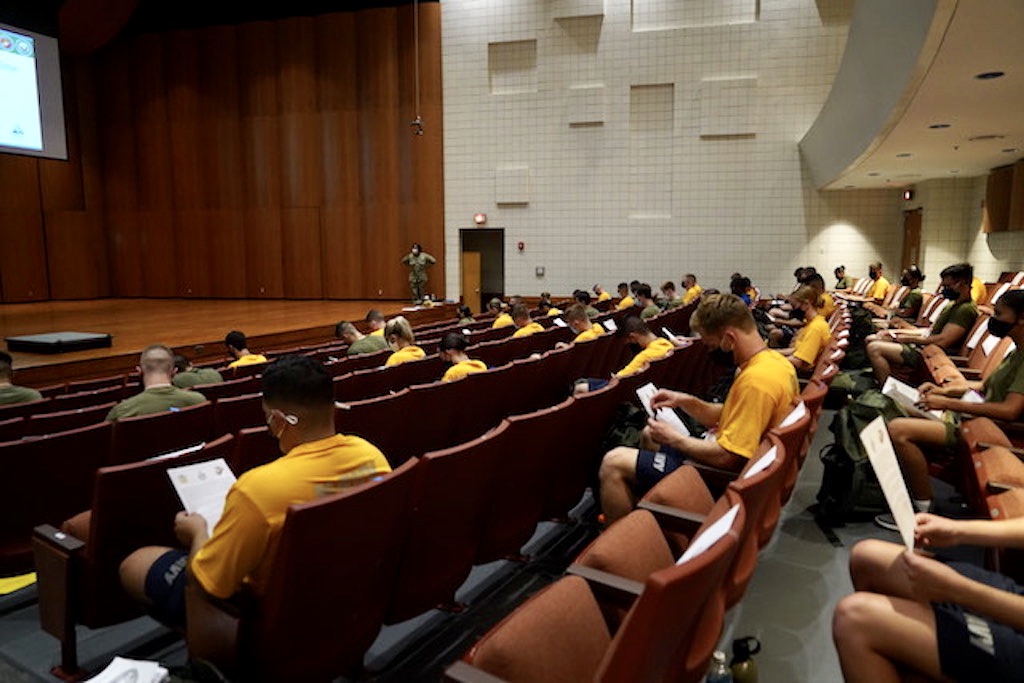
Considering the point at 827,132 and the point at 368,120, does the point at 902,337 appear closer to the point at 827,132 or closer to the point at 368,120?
the point at 827,132

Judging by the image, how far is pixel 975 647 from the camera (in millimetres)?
1357

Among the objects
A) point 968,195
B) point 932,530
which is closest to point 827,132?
point 968,195

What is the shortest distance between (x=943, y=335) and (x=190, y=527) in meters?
5.59

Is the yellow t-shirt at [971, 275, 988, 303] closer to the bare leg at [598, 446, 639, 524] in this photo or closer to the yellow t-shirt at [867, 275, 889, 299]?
the yellow t-shirt at [867, 275, 889, 299]

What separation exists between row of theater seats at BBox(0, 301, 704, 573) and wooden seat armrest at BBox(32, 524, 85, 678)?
1.77ft

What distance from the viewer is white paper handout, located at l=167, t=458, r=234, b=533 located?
180 cm

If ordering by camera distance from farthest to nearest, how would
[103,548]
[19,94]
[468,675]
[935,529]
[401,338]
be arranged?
[19,94] < [401,338] < [103,548] < [935,529] < [468,675]

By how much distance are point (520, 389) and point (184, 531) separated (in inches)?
101

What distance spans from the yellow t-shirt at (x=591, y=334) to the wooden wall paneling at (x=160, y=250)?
12.9 meters

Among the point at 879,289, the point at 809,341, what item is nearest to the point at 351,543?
the point at 809,341

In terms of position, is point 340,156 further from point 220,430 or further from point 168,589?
point 168,589

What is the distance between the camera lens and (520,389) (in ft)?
13.6

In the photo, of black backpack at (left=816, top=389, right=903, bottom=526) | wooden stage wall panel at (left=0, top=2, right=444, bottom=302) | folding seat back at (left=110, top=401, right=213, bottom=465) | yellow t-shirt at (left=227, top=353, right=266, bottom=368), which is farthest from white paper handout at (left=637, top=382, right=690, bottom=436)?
wooden stage wall panel at (left=0, top=2, right=444, bottom=302)

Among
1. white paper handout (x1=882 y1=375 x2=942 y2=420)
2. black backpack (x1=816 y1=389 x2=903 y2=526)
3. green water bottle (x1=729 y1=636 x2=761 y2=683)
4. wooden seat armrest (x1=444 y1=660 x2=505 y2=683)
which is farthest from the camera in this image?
white paper handout (x1=882 y1=375 x2=942 y2=420)
